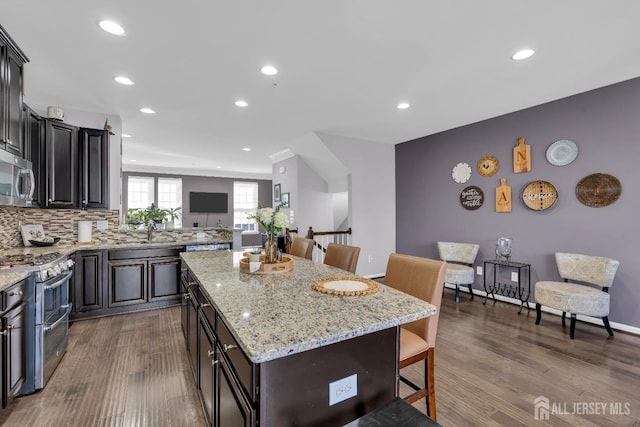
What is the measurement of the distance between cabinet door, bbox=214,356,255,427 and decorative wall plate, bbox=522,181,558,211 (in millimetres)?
4186

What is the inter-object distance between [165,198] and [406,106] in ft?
26.5

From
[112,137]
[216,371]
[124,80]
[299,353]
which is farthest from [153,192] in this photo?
[299,353]

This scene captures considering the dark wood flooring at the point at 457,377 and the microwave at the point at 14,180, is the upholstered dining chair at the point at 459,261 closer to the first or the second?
the dark wood flooring at the point at 457,377

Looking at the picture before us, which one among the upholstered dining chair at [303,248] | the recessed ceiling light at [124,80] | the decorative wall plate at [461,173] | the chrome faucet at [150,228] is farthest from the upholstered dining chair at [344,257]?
the decorative wall plate at [461,173]

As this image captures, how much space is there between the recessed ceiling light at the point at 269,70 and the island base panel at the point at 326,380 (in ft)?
8.37

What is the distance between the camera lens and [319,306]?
53.8 inches

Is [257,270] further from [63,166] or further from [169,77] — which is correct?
[63,166]

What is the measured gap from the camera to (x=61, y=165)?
349 cm

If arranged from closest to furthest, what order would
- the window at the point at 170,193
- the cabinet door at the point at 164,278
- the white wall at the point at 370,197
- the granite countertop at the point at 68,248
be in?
the granite countertop at the point at 68,248 → the cabinet door at the point at 164,278 → the white wall at the point at 370,197 → the window at the point at 170,193

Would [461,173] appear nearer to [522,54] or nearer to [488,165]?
[488,165]

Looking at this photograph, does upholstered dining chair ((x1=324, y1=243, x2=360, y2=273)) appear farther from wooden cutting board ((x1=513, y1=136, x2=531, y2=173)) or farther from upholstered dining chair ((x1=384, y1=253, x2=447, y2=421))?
wooden cutting board ((x1=513, y1=136, x2=531, y2=173))

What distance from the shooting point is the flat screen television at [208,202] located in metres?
9.48

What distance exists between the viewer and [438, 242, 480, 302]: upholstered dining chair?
13.8 feet

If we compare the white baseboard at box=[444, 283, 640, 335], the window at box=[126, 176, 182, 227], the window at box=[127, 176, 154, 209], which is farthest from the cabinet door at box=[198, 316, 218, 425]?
the window at box=[127, 176, 154, 209]
